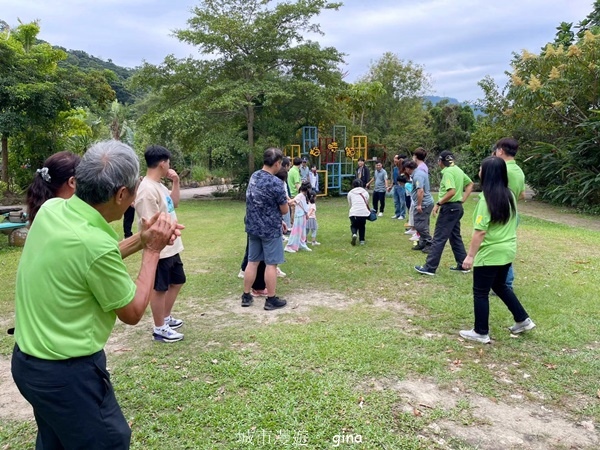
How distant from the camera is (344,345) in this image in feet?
12.5

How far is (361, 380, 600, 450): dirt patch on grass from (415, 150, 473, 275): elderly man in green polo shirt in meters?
3.00

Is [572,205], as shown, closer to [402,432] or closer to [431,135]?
[431,135]

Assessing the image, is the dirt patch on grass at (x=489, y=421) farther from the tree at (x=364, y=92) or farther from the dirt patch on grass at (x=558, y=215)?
the tree at (x=364, y=92)

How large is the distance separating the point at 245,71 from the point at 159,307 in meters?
13.0

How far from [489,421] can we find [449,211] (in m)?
3.54

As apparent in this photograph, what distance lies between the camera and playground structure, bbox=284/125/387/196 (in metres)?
16.7

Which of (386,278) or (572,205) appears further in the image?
(572,205)

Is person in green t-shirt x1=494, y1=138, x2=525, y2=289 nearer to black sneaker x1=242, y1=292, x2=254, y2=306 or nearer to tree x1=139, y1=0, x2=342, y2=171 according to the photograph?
black sneaker x1=242, y1=292, x2=254, y2=306

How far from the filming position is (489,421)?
9.12 ft

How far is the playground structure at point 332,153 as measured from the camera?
1667 centimetres

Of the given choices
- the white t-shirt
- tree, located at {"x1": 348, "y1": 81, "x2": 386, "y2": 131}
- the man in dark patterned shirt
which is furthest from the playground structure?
the white t-shirt

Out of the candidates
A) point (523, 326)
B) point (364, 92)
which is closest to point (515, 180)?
point (523, 326)

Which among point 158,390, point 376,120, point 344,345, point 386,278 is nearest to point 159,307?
point 158,390

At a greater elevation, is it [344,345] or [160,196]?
[160,196]
